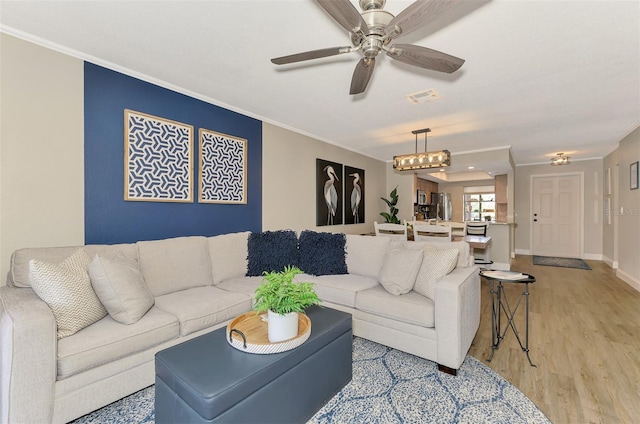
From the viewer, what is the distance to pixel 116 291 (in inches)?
70.9

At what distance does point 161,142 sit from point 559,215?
8.59m

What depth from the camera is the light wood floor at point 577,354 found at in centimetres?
174

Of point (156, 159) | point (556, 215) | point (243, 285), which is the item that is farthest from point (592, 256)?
point (156, 159)

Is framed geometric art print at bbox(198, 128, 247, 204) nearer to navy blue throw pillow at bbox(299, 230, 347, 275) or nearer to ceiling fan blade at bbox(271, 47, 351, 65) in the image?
navy blue throw pillow at bbox(299, 230, 347, 275)

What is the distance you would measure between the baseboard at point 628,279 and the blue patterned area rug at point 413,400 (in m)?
3.90

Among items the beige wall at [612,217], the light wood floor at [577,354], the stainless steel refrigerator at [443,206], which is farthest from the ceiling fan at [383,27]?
the stainless steel refrigerator at [443,206]

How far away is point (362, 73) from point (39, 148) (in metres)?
2.41

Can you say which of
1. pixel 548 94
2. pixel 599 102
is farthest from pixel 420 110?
pixel 599 102

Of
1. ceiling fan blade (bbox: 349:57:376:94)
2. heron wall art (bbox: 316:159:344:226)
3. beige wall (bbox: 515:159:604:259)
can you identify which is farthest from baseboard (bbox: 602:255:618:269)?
ceiling fan blade (bbox: 349:57:376:94)

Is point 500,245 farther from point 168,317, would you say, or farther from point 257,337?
point 168,317

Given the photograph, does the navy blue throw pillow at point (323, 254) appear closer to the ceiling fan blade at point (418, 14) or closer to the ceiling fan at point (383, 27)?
the ceiling fan at point (383, 27)

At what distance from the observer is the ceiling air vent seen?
2965 mm

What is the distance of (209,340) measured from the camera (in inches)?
61.0

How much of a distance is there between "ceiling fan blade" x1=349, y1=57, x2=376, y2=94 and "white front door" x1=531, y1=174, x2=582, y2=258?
7273 millimetres
